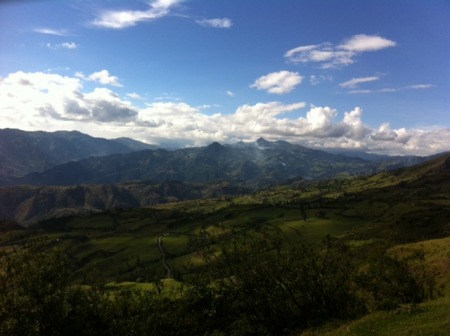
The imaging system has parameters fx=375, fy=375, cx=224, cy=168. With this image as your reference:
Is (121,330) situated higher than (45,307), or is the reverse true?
(45,307)

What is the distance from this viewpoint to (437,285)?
246ft

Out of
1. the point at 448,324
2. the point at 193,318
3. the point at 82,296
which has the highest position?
the point at 448,324

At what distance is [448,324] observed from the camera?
40.9 meters

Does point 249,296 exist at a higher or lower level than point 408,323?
lower

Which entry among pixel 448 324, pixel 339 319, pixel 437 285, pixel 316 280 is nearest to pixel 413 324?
pixel 448 324

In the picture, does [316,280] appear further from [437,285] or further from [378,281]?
[437,285]

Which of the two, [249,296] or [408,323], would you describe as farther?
[249,296]

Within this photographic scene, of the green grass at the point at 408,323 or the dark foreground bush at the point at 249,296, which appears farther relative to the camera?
the dark foreground bush at the point at 249,296

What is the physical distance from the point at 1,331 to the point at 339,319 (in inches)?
1906

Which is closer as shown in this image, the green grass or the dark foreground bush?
the green grass

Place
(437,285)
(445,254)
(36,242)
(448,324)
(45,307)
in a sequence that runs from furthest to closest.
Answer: (445,254), (437,285), (36,242), (45,307), (448,324)

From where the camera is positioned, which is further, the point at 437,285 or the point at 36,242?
the point at 437,285

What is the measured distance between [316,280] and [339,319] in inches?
Answer: 297

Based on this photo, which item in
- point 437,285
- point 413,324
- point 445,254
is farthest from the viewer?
point 445,254
